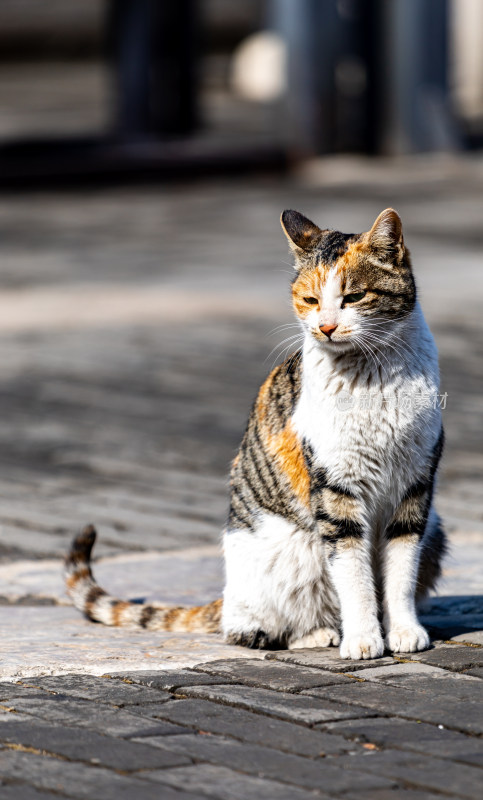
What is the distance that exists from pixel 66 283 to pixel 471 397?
4.97 metres

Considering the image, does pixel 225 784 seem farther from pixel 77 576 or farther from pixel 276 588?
pixel 77 576

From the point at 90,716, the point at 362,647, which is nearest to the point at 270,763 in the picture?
the point at 90,716

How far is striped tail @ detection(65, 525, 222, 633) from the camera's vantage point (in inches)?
172

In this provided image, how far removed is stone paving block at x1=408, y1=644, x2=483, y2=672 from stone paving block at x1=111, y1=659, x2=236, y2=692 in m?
0.61

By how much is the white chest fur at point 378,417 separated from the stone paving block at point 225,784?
4.11 ft

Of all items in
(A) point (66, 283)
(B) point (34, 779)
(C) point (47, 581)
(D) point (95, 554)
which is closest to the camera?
(B) point (34, 779)

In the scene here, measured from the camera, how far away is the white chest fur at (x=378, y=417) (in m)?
3.85

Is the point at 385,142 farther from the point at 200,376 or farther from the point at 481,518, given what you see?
the point at 481,518

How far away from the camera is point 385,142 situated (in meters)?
19.5

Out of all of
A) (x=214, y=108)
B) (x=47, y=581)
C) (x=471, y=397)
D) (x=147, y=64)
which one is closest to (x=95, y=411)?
(x=471, y=397)

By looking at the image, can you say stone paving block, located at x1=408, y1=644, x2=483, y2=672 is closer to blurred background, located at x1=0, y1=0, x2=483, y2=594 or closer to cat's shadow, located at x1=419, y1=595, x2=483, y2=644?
cat's shadow, located at x1=419, y1=595, x2=483, y2=644

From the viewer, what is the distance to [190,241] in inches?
556

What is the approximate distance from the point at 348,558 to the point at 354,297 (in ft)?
2.63

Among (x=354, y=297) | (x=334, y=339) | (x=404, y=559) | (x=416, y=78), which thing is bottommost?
(x=404, y=559)
